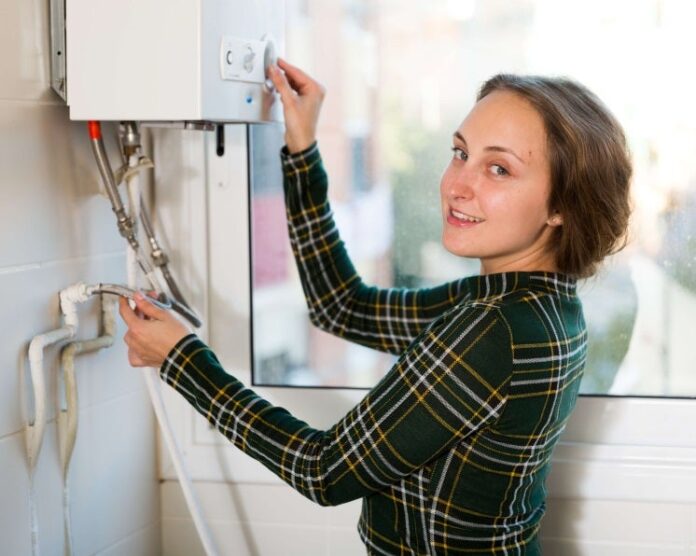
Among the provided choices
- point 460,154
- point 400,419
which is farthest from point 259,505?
point 460,154

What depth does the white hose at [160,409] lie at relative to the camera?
153cm

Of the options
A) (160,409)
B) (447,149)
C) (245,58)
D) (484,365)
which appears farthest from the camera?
(447,149)

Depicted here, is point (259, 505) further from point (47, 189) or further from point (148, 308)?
point (47, 189)

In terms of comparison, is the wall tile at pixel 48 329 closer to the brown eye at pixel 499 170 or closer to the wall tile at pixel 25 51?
the wall tile at pixel 25 51

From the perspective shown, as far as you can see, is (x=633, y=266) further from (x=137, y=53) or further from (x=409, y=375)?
(x=137, y=53)

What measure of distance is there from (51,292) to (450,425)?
62cm

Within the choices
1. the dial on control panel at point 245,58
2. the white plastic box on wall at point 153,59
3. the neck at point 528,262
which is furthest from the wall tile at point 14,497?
the neck at point 528,262

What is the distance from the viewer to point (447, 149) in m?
1.77

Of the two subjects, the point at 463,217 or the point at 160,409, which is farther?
the point at 160,409

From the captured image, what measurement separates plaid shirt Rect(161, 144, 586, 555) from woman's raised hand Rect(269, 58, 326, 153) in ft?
1.28

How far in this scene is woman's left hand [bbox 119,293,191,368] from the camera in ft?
4.46

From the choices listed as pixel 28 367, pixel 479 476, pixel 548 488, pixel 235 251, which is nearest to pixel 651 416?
pixel 548 488

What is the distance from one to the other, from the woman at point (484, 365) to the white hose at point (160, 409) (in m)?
0.15

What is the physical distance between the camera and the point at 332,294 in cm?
165
